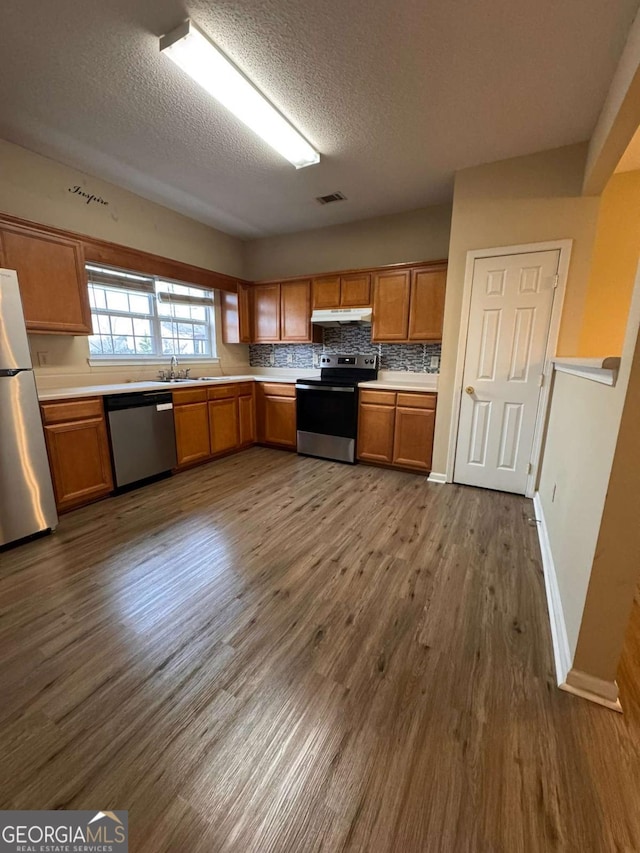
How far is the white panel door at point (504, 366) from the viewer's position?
8.91ft

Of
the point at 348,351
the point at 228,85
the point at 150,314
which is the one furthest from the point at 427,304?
the point at 150,314

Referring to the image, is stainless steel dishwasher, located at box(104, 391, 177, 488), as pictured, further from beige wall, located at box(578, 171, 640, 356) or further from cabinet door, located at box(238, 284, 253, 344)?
beige wall, located at box(578, 171, 640, 356)

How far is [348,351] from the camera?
14.2 ft

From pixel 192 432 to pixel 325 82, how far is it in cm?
299

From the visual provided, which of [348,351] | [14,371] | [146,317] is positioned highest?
[146,317]

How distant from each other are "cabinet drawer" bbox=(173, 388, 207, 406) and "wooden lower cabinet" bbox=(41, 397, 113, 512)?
741 mm

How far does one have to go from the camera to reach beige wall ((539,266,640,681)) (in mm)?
1100

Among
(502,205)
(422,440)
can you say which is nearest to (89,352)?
(422,440)

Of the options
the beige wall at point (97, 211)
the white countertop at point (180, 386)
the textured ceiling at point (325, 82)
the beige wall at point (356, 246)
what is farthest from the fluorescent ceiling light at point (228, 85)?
the white countertop at point (180, 386)

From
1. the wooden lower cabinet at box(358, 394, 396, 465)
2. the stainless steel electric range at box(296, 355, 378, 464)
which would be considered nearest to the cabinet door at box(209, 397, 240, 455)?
the stainless steel electric range at box(296, 355, 378, 464)

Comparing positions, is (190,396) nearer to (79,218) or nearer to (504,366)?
(79,218)

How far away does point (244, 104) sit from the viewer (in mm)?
2062

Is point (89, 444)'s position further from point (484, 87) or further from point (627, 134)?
point (627, 134)

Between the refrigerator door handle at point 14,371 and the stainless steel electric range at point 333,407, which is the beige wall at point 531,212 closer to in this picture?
the stainless steel electric range at point 333,407
